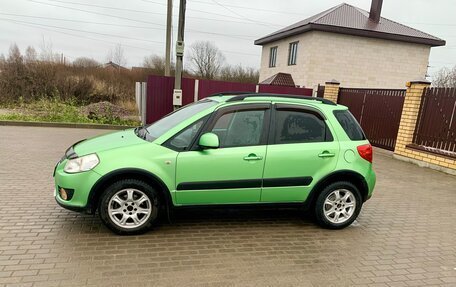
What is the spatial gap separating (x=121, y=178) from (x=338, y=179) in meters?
2.66

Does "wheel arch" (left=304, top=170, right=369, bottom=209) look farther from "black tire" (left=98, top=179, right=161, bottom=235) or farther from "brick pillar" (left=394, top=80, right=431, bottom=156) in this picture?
"brick pillar" (left=394, top=80, right=431, bottom=156)

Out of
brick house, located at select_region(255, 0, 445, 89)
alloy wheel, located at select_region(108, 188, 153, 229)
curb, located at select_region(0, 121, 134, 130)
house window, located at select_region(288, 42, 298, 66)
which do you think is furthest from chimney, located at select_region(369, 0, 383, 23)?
alloy wheel, located at select_region(108, 188, 153, 229)

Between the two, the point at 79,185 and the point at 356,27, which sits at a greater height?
the point at 356,27

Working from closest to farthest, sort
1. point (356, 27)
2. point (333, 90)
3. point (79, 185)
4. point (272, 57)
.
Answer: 1. point (79, 185)
2. point (333, 90)
3. point (356, 27)
4. point (272, 57)

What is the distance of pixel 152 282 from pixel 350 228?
2737mm

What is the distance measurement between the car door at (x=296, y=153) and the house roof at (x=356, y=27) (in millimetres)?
16472

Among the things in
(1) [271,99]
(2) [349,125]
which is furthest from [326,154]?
(1) [271,99]

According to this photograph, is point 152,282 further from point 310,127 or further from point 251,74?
point 251,74

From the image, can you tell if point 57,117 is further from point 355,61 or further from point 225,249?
point 355,61

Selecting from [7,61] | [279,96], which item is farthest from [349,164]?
[7,61]

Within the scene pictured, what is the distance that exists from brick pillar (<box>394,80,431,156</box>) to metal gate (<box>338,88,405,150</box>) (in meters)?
0.72

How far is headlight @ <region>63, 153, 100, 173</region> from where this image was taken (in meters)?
3.56

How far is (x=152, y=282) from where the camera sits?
2.90 m

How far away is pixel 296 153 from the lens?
400 cm
